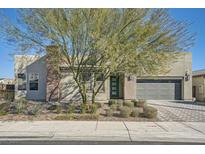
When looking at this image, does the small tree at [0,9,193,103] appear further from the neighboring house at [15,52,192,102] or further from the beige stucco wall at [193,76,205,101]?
the beige stucco wall at [193,76,205,101]

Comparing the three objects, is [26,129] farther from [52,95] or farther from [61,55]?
[52,95]

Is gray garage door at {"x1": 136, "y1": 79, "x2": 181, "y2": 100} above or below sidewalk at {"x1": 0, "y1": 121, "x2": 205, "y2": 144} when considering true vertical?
above

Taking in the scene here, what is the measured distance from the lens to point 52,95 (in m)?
20.4

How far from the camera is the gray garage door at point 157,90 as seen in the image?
24.5 metres

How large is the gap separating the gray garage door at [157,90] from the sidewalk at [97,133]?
1313 cm

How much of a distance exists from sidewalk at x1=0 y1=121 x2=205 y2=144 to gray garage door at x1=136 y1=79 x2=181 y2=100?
13.1 metres

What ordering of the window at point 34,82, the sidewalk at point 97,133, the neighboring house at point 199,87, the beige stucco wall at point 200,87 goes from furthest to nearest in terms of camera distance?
the neighboring house at point 199,87 → the beige stucco wall at point 200,87 → the window at point 34,82 → the sidewalk at point 97,133

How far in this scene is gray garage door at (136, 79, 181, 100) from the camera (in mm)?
24547

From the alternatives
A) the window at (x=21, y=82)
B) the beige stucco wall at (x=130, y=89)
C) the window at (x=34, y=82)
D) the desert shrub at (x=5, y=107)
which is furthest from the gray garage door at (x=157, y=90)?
the desert shrub at (x=5, y=107)

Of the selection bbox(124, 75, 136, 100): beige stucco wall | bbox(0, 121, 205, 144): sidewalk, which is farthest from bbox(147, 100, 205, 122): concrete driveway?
bbox(124, 75, 136, 100): beige stucco wall

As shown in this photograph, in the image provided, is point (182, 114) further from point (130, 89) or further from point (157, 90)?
point (157, 90)

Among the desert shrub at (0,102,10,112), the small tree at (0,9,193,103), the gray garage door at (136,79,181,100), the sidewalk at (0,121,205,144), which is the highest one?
the small tree at (0,9,193,103)

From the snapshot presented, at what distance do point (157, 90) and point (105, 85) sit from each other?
20.3 feet

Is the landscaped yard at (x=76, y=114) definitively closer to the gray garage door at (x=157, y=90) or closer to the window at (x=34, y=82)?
the window at (x=34, y=82)
